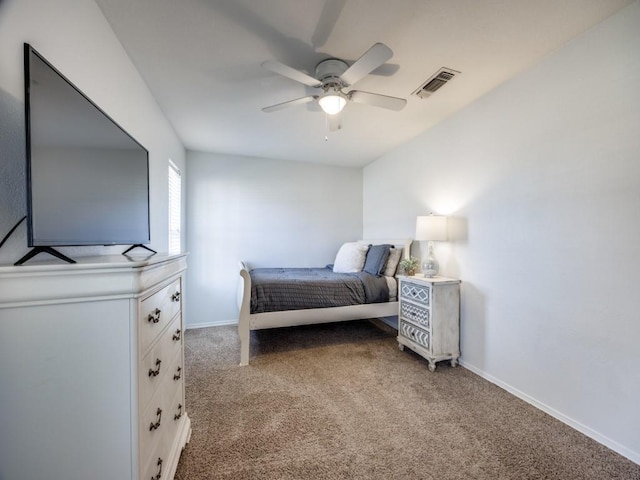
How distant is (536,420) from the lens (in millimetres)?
1806

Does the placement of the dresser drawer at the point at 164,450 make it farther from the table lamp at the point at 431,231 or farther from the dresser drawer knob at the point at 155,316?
the table lamp at the point at 431,231

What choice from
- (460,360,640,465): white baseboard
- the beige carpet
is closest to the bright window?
the beige carpet

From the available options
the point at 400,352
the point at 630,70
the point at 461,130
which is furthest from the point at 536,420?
the point at 461,130

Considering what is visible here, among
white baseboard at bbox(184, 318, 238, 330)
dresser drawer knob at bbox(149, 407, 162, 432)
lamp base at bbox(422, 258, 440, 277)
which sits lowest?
white baseboard at bbox(184, 318, 238, 330)

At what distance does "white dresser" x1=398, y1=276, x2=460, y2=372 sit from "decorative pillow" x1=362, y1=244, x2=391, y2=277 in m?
0.63

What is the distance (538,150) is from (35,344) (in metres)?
2.91

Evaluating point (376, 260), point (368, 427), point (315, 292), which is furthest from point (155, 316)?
point (376, 260)

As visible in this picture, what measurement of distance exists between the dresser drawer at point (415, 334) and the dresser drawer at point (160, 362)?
2129mm

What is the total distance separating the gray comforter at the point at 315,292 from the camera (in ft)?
8.98

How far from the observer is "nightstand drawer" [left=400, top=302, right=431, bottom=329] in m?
2.57

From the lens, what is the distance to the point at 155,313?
1.04 m

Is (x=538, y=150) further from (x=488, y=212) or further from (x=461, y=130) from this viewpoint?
(x=461, y=130)

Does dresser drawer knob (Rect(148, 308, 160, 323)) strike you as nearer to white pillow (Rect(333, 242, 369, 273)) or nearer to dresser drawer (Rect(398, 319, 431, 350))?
dresser drawer (Rect(398, 319, 431, 350))

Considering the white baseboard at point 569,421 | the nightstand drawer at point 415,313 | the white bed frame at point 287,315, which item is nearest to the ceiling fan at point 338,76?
the white bed frame at point 287,315
